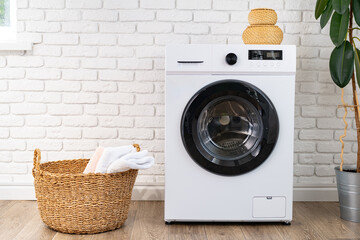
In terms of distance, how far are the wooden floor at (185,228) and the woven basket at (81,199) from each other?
0.17 feet

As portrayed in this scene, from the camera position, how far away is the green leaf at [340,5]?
7.50ft

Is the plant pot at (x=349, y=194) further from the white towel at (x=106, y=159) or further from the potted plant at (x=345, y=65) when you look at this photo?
the white towel at (x=106, y=159)

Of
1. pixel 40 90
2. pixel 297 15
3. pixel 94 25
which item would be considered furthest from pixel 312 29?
pixel 40 90

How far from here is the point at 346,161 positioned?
2.92 meters

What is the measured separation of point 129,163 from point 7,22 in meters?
1.36

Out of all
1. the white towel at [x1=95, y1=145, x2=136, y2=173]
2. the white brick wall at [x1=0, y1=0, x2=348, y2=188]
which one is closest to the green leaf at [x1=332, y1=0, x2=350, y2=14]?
the white brick wall at [x1=0, y1=0, x2=348, y2=188]

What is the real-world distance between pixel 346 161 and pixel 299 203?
0.40 m

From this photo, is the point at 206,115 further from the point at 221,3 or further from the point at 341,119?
the point at 341,119

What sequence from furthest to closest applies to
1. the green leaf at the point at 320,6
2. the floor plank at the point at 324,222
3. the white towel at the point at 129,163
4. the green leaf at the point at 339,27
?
the green leaf at the point at 320,6
the green leaf at the point at 339,27
the floor plank at the point at 324,222
the white towel at the point at 129,163

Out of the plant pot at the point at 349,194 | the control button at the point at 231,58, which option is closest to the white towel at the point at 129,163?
the control button at the point at 231,58

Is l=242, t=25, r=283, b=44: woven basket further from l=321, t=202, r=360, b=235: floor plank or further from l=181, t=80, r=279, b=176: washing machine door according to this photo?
l=321, t=202, r=360, b=235: floor plank

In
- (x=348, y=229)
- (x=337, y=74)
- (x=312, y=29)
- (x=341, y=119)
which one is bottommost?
(x=348, y=229)

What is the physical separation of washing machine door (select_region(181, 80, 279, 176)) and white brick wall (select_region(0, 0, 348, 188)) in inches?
22.6

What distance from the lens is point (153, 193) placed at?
286cm
